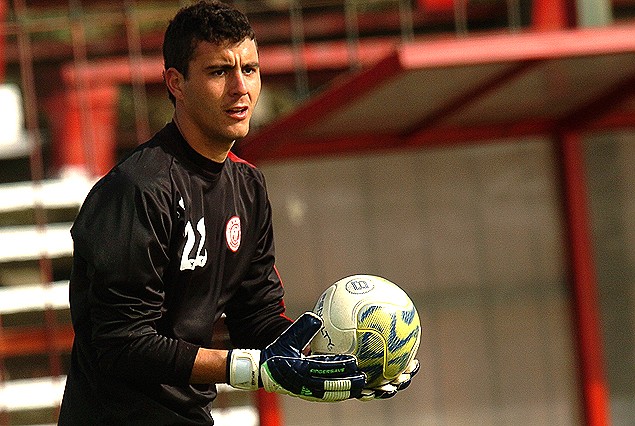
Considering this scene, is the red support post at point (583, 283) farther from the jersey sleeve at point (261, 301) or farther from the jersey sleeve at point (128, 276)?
the jersey sleeve at point (128, 276)

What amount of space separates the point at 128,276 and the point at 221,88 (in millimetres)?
668

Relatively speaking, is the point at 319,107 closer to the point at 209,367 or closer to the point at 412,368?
the point at 412,368

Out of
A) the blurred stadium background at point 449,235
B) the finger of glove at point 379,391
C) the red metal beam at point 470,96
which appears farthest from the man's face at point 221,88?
the blurred stadium background at point 449,235

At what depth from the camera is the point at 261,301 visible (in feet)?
16.0

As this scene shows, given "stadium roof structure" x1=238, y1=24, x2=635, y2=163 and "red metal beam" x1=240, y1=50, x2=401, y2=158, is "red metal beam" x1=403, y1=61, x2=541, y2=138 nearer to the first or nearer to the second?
"stadium roof structure" x1=238, y1=24, x2=635, y2=163

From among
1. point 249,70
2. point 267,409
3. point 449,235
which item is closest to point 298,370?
point 249,70

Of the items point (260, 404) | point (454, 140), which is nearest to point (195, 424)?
point (260, 404)

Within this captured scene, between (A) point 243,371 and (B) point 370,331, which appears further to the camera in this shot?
(B) point 370,331

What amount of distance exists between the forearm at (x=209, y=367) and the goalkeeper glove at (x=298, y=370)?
2 centimetres

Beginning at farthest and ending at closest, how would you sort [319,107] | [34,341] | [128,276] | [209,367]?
[34,341], [319,107], [209,367], [128,276]

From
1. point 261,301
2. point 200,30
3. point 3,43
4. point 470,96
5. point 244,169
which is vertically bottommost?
point 261,301

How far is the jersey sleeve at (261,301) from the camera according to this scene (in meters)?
4.82

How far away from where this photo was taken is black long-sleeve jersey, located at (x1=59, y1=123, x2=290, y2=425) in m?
4.21

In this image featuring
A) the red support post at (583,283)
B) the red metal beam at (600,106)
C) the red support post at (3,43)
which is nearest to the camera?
the red metal beam at (600,106)
